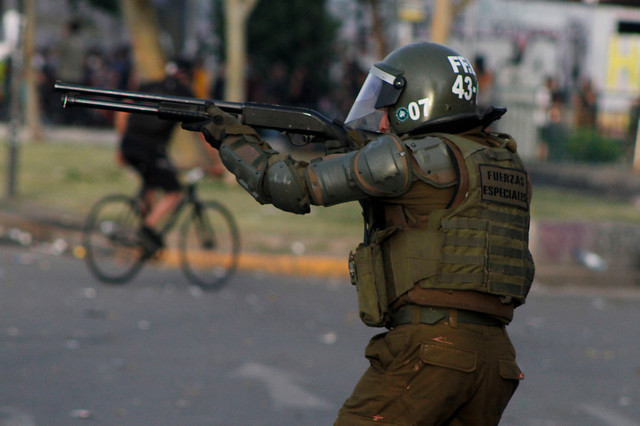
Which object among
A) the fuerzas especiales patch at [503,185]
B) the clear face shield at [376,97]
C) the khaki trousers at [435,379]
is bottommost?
the khaki trousers at [435,379]

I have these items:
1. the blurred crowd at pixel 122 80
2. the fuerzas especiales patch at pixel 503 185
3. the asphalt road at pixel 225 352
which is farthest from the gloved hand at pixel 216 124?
the blurred crowd at pixel 122 80

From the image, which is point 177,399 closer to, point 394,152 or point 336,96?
point 394,152

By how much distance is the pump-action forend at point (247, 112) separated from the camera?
3.34m

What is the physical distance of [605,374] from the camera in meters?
6.70

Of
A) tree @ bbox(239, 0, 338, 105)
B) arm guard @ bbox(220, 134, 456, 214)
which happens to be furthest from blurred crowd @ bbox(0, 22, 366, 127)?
arm guard @ bbox(220, 134, 456, 214)

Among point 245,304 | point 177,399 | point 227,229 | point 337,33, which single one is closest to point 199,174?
point 227,229

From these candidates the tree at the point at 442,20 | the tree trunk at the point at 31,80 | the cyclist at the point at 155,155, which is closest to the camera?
the cyclist at the point at 155,155

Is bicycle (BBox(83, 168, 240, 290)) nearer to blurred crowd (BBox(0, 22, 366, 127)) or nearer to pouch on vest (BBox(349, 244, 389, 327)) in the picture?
pouch on vest (BBox(349, 244, 389, 327))

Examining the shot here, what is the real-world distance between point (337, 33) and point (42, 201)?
42.5ft

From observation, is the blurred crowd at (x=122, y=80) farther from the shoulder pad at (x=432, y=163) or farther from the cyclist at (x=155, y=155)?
the shoulder pad at (x=432, y=163)

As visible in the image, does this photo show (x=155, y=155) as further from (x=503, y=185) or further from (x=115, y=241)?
(x=503, y=185)

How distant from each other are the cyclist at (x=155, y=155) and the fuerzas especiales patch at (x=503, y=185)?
594 centimetres

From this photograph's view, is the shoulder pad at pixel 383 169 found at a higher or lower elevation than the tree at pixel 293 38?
lower

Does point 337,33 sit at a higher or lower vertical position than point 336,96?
higher
